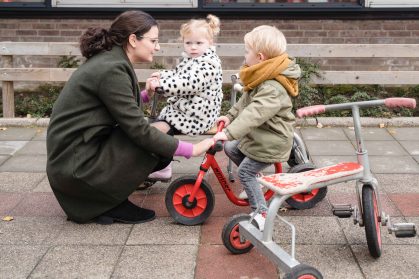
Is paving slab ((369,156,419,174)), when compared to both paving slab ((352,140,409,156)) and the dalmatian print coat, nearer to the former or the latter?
paving slab ((352,140,409,156))

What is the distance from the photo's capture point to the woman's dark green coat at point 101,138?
4.34 metres

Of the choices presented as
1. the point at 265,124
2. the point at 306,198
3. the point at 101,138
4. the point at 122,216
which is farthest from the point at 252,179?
the point at 101,138

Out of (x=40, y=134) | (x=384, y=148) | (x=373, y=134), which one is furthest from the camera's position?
(x=40, y=134)

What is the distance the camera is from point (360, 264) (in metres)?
3.97

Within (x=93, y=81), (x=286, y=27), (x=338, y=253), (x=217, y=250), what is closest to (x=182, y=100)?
(x=93, y=81)

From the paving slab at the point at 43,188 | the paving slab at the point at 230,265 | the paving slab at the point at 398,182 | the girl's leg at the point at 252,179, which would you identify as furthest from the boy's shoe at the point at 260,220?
the paving slab at the point at 43,188

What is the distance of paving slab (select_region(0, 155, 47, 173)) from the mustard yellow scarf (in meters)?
2.51

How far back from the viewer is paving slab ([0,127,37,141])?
7152mm

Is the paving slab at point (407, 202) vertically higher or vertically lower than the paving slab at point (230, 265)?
higher

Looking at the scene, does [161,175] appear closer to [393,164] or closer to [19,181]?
[19,181]

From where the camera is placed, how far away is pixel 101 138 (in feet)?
14.9

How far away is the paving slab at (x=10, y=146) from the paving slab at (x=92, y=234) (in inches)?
86.5

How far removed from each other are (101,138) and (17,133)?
314 centimetres

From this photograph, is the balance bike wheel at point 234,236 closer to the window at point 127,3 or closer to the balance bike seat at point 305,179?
the balance bike seat at point 305,179
